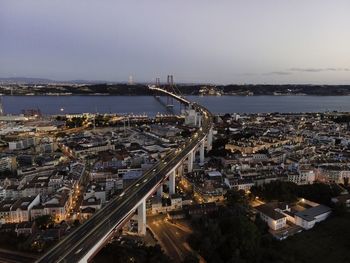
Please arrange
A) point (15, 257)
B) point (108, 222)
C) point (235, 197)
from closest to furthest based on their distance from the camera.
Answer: point (108, 222) < point (15, 257) < point (235, 197)

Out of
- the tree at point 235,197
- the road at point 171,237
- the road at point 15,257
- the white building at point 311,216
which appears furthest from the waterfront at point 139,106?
the road at point 15,257

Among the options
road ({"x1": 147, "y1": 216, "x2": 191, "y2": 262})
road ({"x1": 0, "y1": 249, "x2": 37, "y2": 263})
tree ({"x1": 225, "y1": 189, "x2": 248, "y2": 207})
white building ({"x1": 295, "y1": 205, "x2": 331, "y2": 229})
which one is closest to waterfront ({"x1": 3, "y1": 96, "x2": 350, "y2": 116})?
tree ({"x1": 225, "y1": 189, "x2": 248, "y2": 207})

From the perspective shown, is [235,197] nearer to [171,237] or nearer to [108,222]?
[171,237]

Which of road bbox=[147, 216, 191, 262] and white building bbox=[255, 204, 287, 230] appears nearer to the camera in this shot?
road bbox=[147, 216, 191, 262]

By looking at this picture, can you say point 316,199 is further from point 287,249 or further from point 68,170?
point 68,170

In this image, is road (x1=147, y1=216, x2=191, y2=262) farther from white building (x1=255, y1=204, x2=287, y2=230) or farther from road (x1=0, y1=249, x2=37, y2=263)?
road (x1=0, y1=249, x2=37, y2=263)

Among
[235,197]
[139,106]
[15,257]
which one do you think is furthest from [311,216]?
[139,106]

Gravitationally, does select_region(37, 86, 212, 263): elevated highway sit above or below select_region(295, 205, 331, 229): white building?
above

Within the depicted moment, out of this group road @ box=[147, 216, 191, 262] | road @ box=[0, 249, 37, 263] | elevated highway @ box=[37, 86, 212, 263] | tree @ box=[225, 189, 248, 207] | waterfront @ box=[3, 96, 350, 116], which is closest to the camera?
elevated highway @ box=[37, 86, 212, 263]
